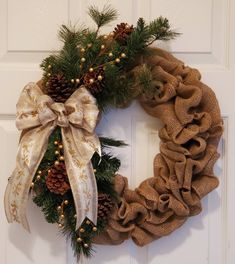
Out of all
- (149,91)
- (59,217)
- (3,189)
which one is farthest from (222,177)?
(3,189)

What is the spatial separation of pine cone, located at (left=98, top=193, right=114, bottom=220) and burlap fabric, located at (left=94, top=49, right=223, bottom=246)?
0.06 feet

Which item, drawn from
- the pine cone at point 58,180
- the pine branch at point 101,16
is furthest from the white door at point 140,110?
the pine cone at point 58,180

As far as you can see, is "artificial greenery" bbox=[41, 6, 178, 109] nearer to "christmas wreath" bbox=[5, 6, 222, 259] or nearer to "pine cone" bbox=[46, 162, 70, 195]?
"christmas wreath" bbox=[5, 6, 222, 259]

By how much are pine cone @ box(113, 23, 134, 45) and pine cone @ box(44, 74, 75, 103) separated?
13 centimetres

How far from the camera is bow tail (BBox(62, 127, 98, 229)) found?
2.28 ft

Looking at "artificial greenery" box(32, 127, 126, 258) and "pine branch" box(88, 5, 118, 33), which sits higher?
"pine branch" box(88, 5, 118, 33)

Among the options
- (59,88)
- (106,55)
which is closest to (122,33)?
(106,55)

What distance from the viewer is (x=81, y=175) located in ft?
2.29

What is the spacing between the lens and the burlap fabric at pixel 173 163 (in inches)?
28.5

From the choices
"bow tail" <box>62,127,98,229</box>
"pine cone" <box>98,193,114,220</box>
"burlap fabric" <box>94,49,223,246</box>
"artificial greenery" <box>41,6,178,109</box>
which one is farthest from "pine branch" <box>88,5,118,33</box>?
"pine cone" <box>98,193,114,220</box>

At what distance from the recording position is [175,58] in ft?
2.55

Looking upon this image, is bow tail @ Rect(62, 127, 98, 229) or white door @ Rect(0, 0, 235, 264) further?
white door @ Rect(0, 0, 235, 264)

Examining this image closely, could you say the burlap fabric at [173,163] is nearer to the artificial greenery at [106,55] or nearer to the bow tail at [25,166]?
the artificial greenery at [106,55]

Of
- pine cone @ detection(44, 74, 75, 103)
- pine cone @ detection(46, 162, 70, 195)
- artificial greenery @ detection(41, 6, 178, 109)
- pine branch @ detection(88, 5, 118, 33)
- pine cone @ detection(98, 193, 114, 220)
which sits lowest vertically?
pine cone @ detection(98, 193, 114, 220)
